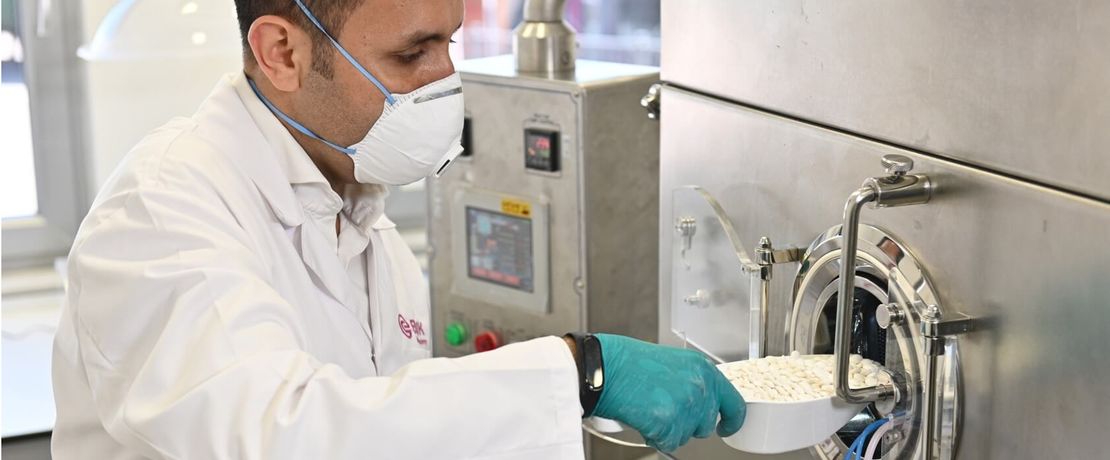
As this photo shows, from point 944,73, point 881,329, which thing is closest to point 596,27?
point 881,329

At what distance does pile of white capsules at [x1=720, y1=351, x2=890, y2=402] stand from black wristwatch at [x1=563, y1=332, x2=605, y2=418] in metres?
0.14

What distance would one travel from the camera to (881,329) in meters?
1.08

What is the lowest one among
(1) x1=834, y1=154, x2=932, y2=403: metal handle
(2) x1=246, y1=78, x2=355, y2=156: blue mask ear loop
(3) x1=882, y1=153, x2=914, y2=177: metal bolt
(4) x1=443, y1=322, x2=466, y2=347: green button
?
(4) x1=443, y1=322, x2=466, y2=347: green button

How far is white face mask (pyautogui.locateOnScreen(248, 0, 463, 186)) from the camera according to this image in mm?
1181

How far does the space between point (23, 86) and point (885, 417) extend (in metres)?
2.09

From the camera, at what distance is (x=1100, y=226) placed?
0.79 meters

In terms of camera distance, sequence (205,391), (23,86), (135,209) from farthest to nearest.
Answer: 1. (23,86)
2. (135,209)
3. (205,391)

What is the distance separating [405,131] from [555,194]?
23.9 inches

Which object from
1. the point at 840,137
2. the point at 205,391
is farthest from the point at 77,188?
the point at 840,137

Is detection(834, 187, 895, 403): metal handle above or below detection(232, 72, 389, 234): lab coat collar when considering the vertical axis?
below

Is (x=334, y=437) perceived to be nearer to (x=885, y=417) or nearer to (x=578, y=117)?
(x=885, y=417)

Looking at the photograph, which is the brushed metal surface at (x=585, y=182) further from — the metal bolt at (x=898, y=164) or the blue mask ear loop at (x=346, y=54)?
the metal bolt at (x=898, y=164)

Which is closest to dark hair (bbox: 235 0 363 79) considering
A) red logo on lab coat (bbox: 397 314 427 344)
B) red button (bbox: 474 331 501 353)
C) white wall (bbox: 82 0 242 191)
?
red logo on lab coat (bbox: 397 314 427 344)

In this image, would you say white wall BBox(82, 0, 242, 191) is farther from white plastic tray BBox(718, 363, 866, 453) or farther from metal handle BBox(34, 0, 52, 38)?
white plastic tray BBox(718, 363, 866, 453)
